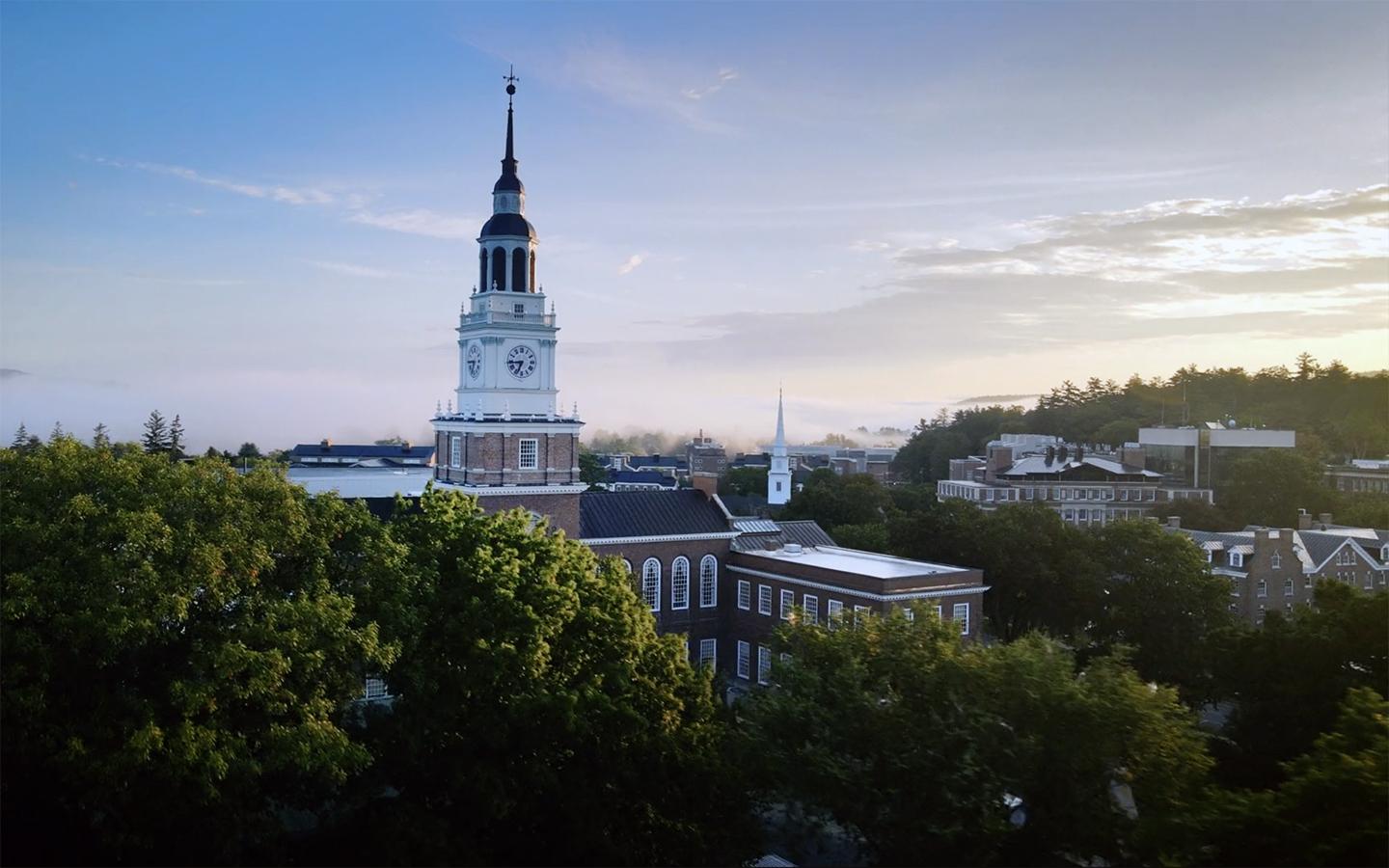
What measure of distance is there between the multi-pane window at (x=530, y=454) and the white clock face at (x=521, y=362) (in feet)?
8.77

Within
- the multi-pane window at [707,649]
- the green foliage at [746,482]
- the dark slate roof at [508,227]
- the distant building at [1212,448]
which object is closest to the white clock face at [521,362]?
the dark slate roof at [508,227]

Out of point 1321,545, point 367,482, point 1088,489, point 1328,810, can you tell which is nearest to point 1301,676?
point 1328,810

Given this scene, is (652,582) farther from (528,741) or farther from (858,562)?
(528,741)

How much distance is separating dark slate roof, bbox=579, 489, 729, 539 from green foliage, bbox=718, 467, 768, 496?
69.7 m

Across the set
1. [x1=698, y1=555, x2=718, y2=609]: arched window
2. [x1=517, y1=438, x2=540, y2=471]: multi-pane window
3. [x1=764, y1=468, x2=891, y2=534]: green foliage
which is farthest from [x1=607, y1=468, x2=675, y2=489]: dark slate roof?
[x1=517, y1=438, x2=540, y2=471]: multi-pane window

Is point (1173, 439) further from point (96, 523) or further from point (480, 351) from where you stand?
point (96, 523)

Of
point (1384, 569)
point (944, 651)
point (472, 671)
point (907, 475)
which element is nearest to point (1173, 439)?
point (1384, 569)

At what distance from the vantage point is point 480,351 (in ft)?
131

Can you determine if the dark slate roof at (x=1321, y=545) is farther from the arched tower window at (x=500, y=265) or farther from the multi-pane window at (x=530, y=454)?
the arched tower window at (x=500, y=265)

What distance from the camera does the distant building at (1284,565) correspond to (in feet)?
179

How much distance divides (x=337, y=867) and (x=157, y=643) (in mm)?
5807

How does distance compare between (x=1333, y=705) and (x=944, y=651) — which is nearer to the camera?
(x=944, y=651)

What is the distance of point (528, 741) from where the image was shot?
72.0 ft

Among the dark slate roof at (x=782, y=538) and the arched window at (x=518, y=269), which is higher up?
the arched window at (x=518, y=269)
